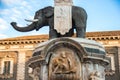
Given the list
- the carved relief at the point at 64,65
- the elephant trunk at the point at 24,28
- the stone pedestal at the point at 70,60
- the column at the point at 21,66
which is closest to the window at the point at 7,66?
the column at the point at 21,66

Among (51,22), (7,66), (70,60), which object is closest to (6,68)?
(7,66)

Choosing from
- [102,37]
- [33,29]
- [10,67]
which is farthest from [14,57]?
[33,29]

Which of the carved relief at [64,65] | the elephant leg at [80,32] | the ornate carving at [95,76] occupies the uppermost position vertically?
the elephant leg at [80,32]

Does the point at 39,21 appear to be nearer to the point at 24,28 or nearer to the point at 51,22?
the point at 51,22

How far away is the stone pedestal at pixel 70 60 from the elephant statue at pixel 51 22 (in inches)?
24.5

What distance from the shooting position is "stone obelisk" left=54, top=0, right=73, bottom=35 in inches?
412

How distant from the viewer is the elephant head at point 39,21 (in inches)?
430

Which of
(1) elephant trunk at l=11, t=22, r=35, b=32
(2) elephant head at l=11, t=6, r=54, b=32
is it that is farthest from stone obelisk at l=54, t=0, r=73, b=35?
(1) elephant trunk at l=11, t=22, r=35, b=32

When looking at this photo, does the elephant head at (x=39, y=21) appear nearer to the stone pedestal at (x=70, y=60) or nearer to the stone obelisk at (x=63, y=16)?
the stone obelisk at (x=63, y=16)

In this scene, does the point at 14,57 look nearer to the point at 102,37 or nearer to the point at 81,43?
the point at 102,37

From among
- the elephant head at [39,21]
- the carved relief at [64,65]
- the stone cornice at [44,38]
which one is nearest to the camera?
the carved relief at [64,65]

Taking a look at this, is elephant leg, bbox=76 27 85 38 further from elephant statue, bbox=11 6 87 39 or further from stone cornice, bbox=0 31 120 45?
stone cornice, bbox=0 31 120 45

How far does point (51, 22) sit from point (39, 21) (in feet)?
1.29

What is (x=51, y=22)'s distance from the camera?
10750mm
